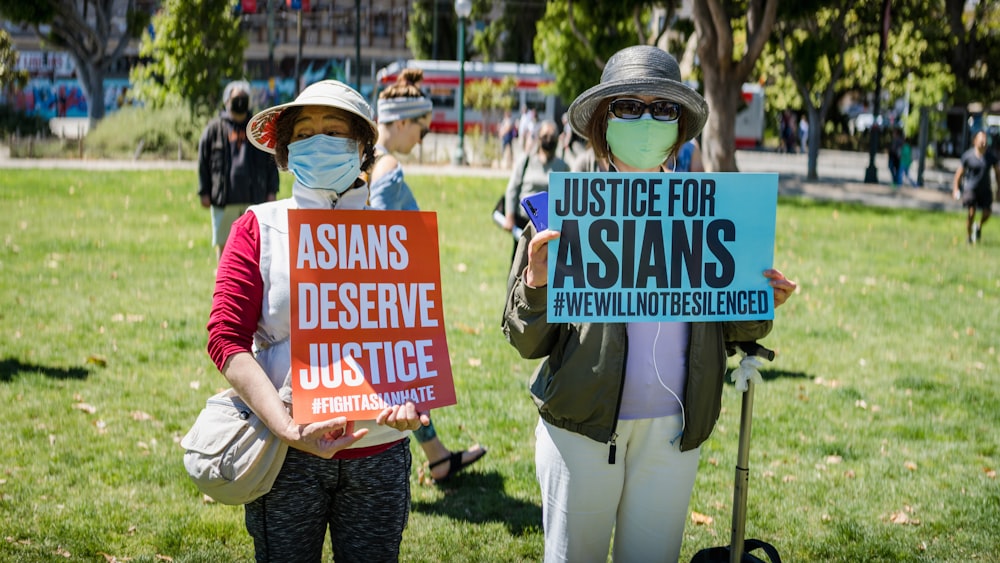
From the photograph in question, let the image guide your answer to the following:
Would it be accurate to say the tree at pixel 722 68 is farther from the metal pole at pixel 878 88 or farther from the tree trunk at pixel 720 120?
the metal pole at pixel 878 88

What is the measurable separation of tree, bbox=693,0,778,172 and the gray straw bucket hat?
619 inches

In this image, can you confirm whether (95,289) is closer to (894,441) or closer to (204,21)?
(894,441)

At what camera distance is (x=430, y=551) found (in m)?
4.68

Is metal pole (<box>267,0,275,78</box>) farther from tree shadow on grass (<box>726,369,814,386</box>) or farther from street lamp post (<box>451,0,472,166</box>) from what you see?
tree shadow on grass (<box>726,369,814,386</box>)

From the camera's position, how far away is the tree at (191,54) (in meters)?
27.8

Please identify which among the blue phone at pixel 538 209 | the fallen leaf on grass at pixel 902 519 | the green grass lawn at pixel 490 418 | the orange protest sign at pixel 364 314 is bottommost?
the fallen leaf on grass at pixel 902 519

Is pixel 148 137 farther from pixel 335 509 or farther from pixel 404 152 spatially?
pixel 335 509

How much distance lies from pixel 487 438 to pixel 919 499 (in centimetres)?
268

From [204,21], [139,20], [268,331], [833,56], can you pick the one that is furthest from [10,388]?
[139,20]

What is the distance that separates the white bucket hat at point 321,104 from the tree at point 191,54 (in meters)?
25.8

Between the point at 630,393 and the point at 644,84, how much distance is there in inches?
39.2

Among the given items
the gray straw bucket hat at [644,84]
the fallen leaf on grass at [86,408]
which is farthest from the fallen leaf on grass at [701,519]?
the fallen leaf on grass at [86,408]

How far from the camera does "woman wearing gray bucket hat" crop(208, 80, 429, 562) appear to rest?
272cm

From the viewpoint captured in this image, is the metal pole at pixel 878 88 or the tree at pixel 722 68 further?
the metal pole at pixel 878 88
